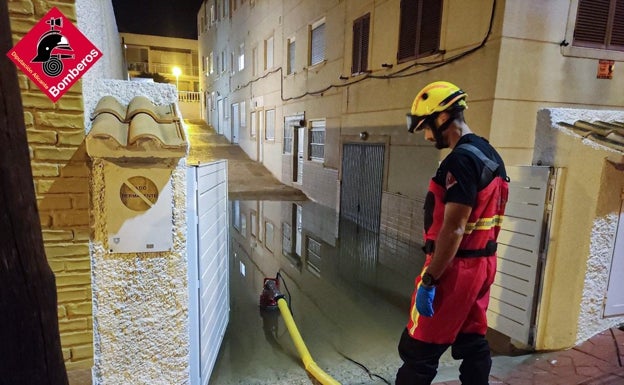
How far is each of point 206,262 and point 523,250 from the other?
2.78 meters

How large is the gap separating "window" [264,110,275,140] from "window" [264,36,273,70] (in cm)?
196

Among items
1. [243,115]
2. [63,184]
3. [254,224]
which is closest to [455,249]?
[63,184]

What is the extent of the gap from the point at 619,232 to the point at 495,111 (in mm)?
2650

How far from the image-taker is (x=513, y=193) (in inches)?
129

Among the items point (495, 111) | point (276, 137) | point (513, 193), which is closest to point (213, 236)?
point (513, 193)

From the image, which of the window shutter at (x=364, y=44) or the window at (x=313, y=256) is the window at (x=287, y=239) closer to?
the window at (x=313, y=256)

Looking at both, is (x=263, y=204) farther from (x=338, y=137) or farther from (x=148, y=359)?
(x=148, y=359)

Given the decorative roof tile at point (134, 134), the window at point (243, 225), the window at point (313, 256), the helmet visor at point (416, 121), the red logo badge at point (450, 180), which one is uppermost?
the helmet visor at point (416, 121)

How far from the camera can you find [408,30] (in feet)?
23.0

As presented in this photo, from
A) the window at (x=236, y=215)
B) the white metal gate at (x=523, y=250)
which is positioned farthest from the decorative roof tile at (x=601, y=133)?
the window at (x=236, y=215)

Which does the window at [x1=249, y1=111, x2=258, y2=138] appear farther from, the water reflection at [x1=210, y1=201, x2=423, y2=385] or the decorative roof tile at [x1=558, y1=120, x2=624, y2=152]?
the decorative roof tile at [x1=558, y1=120, x2=624, y2=152]

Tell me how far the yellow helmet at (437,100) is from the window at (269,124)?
1319 cm

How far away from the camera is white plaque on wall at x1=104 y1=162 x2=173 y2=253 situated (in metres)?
2.07

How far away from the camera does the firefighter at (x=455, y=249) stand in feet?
6.52
